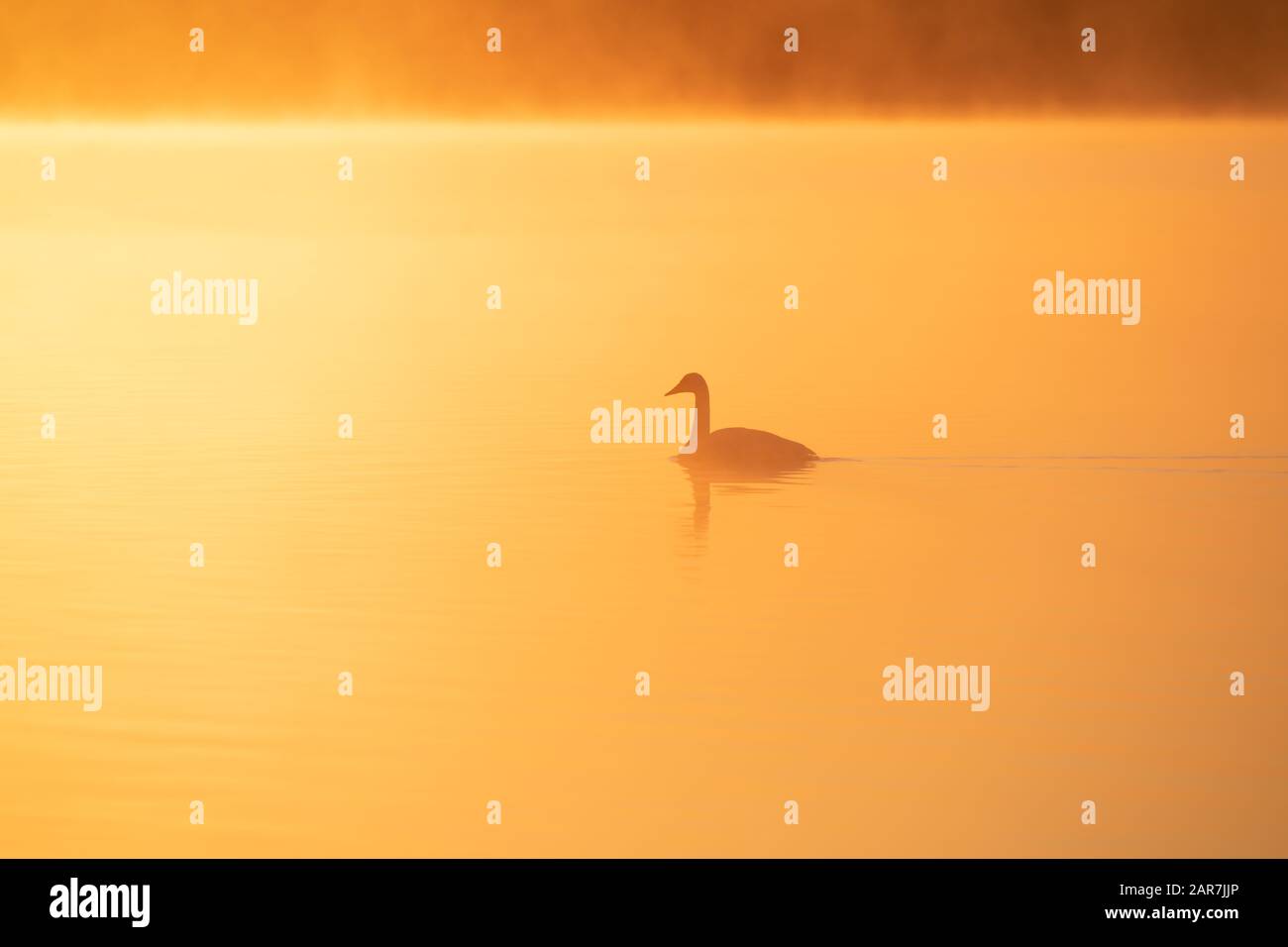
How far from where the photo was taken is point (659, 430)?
18328mm

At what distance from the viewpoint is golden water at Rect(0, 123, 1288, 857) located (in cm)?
900

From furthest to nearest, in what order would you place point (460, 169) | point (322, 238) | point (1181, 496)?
1. point (460, 169)
2. point (322, 238)
3. point (1181, 496)

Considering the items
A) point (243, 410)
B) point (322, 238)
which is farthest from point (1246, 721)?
point (322, 238)

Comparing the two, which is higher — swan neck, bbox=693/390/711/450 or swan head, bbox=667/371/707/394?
swan head, bbox=667/371/707/394

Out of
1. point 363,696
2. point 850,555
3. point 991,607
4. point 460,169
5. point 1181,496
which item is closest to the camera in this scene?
point 363,696

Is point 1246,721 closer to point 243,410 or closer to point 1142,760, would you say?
point 1142,760

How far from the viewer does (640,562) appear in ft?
42.4

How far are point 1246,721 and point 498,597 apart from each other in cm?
413
